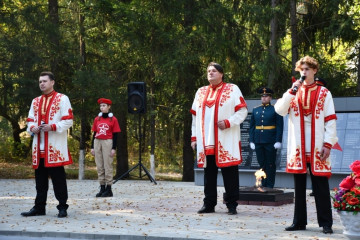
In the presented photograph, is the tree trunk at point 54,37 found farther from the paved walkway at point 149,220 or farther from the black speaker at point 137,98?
the paved walkway at point 149,220

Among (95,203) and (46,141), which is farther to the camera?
(95,203)

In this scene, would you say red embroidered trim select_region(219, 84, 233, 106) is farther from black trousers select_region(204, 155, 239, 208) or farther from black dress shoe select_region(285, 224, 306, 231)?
black dress shoe select_region(285, 224, 306, 231)

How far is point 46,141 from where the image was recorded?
35.4 feet

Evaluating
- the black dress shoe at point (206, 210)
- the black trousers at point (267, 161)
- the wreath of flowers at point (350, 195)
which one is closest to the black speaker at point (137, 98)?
the black trousers at point (267, 161)

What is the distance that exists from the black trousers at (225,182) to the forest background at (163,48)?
38.9 ft

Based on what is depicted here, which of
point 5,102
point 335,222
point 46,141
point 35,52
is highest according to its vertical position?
point 35,52

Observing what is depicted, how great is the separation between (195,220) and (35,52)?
14.0 metres

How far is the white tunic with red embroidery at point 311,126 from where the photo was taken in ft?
28.4

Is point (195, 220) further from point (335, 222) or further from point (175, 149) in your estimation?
point (175, 149)

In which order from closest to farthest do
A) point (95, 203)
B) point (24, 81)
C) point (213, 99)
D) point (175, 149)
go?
point (213, 99)
point (95, 203)
point (24, 81)
point (175, 149)

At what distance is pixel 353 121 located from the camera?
16875 mm

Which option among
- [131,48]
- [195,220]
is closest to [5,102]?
[131,48]

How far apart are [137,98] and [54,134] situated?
724 centimetres

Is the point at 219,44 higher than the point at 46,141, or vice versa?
the point at 219,44
